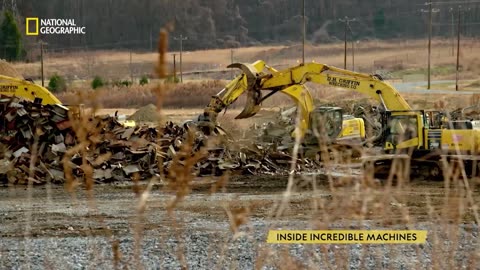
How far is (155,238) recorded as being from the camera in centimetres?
1205

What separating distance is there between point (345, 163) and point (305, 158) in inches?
Result: 743

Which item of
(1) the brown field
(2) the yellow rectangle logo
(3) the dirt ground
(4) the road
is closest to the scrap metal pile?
(3) the dirt ground

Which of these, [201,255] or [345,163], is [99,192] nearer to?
[201,255]

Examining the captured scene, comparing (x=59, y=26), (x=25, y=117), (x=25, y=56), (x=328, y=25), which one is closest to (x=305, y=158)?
(x=25, y=117)

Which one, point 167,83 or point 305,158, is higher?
point 167,83

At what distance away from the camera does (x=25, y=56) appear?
8756 cm

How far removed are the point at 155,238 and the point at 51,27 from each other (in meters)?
98.1

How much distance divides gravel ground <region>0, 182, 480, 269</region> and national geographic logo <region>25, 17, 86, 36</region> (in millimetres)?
87556

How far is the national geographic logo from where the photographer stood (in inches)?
4094

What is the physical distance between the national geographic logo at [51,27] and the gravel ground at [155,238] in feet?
287

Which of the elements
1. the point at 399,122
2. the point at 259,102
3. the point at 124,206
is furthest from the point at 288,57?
the point at 124,206

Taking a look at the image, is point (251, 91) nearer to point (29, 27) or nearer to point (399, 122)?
point (399, 122)
